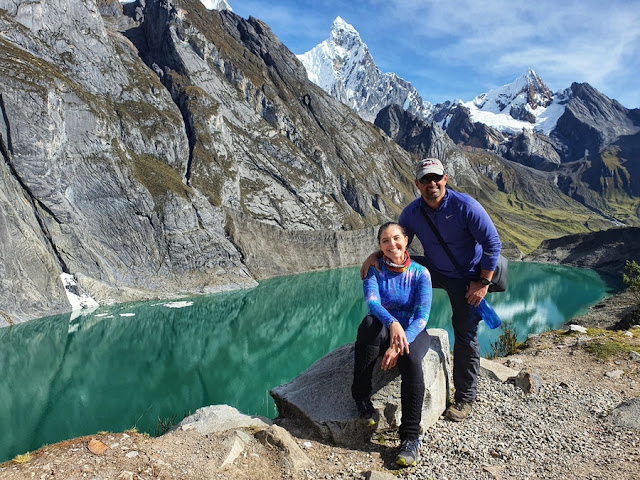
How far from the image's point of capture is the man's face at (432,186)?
7047 mm

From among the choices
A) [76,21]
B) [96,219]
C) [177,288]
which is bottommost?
[177,288]

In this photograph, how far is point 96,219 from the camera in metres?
66.8

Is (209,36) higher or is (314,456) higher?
(209,36)

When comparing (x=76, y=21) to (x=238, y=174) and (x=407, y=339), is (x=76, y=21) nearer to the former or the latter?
(x=238, y=174)

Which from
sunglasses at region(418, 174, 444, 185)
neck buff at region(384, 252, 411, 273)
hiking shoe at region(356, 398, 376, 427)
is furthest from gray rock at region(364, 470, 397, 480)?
sunglasses at region(418, 174, 444, 185)

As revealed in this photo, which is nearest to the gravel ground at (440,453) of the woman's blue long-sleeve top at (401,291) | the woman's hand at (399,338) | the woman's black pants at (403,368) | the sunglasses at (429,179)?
the woman's black pants at (403,368)

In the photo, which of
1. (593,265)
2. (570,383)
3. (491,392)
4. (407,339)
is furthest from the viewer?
(593,265)

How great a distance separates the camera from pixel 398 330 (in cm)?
624

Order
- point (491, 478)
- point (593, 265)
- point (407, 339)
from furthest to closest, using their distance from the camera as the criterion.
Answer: point (593, 265)
point (407, 339)
point (491, 478)

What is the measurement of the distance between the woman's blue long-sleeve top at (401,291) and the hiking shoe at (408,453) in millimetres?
1716

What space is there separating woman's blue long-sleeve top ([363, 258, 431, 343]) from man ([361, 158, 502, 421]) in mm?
330

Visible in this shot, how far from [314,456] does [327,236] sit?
102 m

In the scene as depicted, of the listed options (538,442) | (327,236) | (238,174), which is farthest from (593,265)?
(538,442)

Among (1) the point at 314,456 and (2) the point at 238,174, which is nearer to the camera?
(1) the point at 314,456
